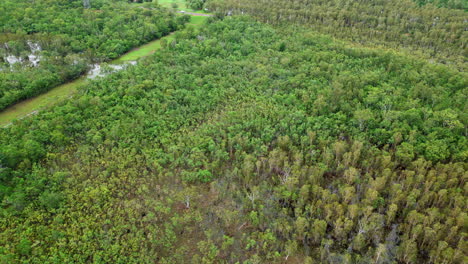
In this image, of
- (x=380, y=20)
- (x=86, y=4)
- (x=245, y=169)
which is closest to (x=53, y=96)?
(x=245, y=169)

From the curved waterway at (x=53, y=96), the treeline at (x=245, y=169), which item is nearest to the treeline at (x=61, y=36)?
the curved waterway at (x=53, y=96)

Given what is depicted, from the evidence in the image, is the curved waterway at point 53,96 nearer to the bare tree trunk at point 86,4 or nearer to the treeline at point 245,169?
the treeline at point 245,169

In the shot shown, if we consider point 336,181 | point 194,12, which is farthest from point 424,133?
point 194,12

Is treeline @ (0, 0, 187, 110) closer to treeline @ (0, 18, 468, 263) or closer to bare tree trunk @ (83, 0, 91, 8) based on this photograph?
bare tree trunk @ (83, 0, 91, 8)

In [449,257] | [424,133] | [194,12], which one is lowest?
[449,257]

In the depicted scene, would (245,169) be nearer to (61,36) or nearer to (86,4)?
(61,36)

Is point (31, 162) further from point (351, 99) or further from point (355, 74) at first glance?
point (355, 74)

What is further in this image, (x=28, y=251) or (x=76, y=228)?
(x=76, y=228)
